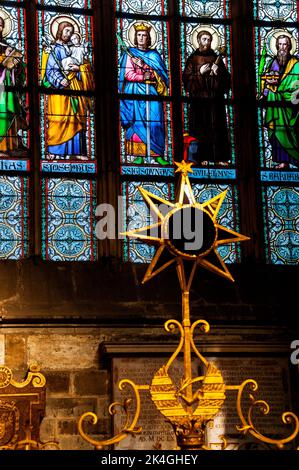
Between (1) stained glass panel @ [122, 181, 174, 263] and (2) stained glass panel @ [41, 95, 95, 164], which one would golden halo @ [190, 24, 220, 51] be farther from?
(1) stained glass panel @ [122, 181, 174, 263]

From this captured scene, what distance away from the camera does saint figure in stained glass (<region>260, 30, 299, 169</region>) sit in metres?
14.6

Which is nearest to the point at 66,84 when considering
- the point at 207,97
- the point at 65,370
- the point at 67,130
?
the point at 67,130

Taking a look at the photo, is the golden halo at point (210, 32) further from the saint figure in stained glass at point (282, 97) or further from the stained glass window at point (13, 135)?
the stained glass window at point (13, 135)

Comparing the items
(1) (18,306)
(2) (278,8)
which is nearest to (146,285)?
(1) (18,306)

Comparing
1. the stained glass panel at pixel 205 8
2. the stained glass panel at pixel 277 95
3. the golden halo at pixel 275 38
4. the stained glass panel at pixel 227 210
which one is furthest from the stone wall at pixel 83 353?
the stained glass panel at pixel 205 8

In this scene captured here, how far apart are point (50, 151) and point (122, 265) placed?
5.23ft

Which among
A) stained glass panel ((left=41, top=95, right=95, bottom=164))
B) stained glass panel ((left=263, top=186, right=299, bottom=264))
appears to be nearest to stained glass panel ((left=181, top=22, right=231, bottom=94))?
stained glass panel ((left=41, top=95, right=95, bottom=164))

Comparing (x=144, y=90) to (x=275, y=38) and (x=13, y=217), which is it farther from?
(x=13, y=217)

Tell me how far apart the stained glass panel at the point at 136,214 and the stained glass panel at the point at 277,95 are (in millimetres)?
1288

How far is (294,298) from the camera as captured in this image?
13539 mm

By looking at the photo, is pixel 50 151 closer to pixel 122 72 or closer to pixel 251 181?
pixel 122 72

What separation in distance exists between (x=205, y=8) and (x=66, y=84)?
2061mm

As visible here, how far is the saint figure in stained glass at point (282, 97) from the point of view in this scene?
48.0 ft

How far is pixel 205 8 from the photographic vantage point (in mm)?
15078
